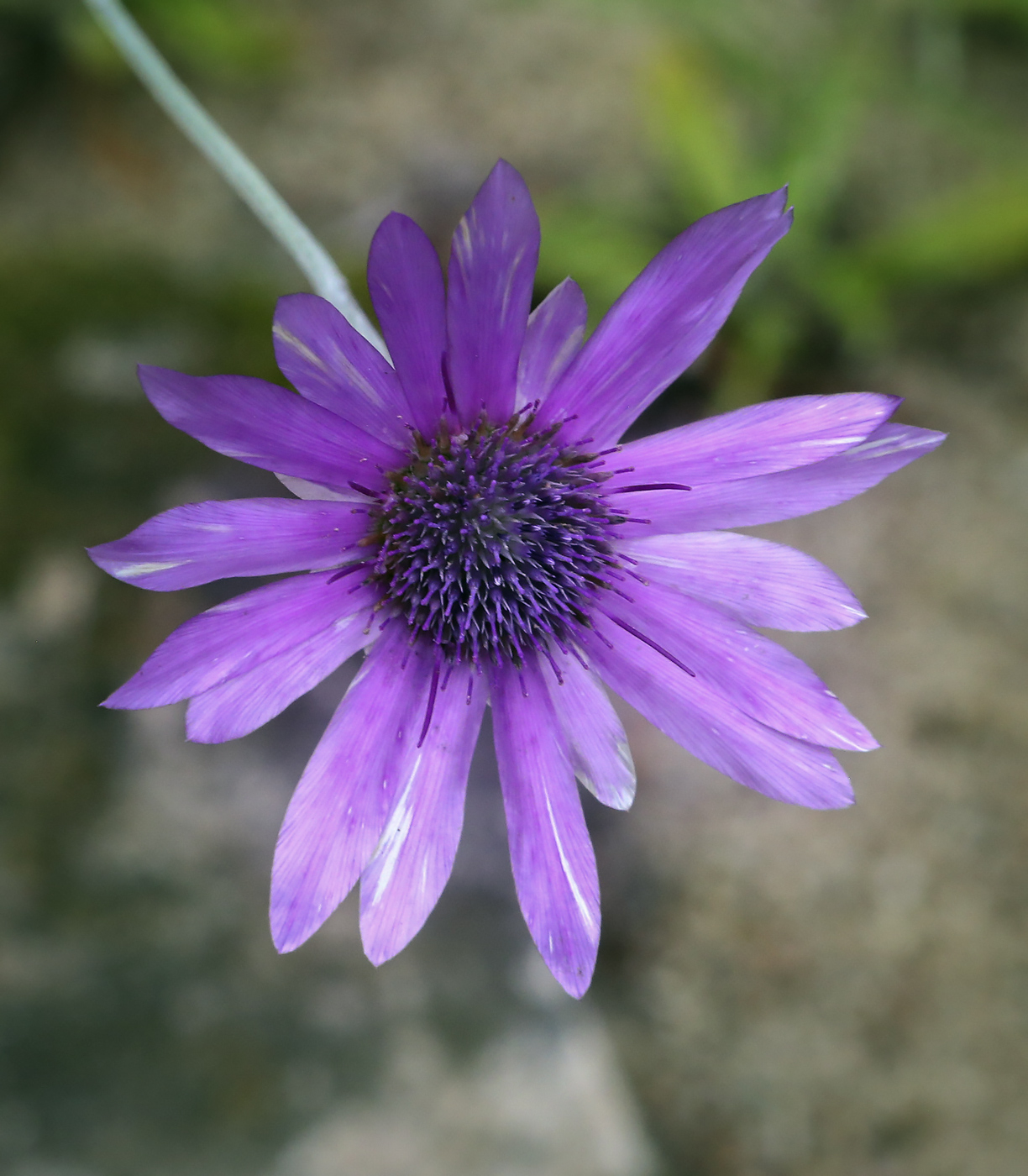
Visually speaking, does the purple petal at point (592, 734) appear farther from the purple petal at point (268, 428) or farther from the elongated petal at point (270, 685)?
the purple petal at point (268, 428)

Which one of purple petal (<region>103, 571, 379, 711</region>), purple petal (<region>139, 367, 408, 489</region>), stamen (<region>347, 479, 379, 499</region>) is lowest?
purple petal (<region>103, 571, 379, 711</region>)

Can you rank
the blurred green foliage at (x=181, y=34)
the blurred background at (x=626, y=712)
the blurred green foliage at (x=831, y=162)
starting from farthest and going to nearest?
1. the blurred green foliage at (x=181, y=34)
2. the blurred green foliage at (x=831, y=162)
3. the blurred background at (x=626, y=712)

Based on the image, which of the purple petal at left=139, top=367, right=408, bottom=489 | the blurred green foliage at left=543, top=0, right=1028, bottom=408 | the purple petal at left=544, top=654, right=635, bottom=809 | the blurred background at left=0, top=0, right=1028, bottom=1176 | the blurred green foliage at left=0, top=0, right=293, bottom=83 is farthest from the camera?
the blurred green foliage at left=0, top=0, right=293, bottom=83

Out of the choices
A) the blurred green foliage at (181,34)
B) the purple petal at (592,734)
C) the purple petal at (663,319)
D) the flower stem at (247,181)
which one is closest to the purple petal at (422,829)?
the purple petal at (592,734)

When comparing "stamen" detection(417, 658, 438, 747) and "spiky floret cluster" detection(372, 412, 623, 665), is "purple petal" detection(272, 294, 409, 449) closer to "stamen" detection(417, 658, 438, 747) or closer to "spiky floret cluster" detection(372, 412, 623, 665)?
"spiky floret cluster" detection(372, 412, 623, 665)

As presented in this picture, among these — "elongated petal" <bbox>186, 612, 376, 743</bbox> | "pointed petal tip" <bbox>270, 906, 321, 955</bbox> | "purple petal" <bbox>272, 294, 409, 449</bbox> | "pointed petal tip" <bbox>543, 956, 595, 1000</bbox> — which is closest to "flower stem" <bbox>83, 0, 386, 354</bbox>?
"purple petal" <bbox>272, 294, 409, 449</bbox>

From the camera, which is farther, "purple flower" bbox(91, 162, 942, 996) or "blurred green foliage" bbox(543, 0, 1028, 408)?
"blurred green foliage" bbox(543, 0, 1028, 408)

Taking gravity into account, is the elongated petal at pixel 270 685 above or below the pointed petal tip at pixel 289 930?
above
